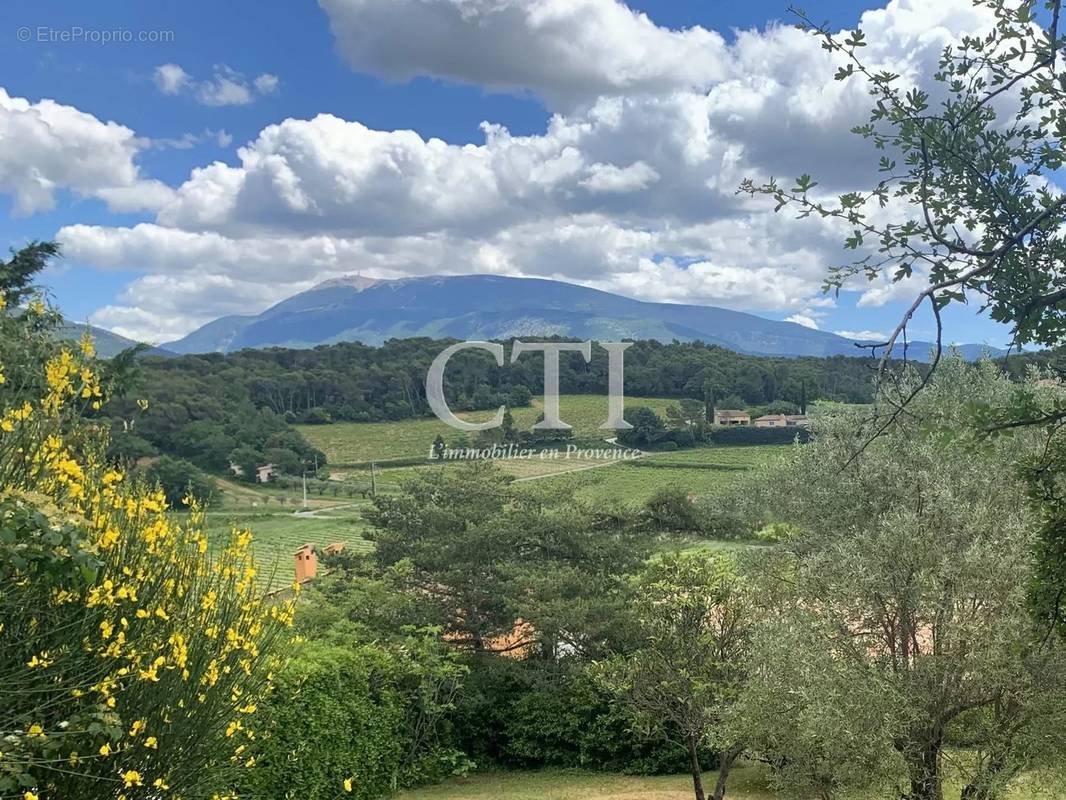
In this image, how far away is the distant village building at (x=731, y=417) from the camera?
66.9m

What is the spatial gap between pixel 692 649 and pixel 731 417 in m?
57.5

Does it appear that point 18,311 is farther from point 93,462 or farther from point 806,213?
point 806,213

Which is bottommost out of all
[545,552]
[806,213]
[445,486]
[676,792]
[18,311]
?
[676,792]

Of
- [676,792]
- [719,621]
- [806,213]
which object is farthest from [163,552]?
[676,792]

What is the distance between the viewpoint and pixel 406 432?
2985 inches

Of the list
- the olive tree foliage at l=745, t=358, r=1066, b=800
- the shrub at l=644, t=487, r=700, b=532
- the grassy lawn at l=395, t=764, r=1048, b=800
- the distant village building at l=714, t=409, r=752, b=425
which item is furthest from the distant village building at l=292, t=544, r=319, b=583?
the distant village building at l=714, t=409, r=752, b=425

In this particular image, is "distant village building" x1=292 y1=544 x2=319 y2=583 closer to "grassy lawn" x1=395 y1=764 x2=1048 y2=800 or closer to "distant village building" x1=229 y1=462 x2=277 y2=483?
"grassy lawn" x1=395 y1=764 x2=1048 y2=800

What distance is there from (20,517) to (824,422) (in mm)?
15704

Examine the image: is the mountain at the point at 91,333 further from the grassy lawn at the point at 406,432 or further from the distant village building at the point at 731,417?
the distant village building at the point at 731,417

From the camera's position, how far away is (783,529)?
16781 millimetres

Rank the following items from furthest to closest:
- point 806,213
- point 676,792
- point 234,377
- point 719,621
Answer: point 234,377 < point 676,792 < point 719,621 < point 806,213

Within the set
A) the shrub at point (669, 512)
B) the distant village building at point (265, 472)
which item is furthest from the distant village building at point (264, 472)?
the shrub at point (669, 512)

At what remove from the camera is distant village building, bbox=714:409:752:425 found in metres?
66.9

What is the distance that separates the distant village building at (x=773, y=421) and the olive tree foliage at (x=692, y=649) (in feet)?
174
